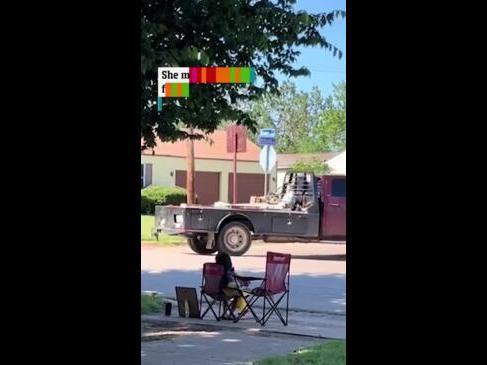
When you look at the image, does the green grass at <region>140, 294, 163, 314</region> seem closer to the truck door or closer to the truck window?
the truck door

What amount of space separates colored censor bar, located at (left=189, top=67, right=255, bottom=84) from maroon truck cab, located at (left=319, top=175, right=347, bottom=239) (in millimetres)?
9238

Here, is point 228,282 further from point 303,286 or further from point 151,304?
point 303,286

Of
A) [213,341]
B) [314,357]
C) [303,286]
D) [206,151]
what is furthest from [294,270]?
[206,151]

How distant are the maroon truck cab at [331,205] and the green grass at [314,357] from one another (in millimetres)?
9716

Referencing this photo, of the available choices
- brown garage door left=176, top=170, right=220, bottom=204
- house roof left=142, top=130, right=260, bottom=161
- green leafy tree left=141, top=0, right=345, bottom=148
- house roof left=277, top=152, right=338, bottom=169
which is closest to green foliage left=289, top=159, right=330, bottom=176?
house roof left=277, top=152, right=338, bottom=169

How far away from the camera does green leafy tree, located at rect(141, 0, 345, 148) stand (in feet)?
22.2

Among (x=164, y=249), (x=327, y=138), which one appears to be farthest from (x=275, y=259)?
(x=327, y=138)

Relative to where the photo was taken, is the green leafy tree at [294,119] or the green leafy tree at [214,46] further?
the green leafy tree at [294,119]

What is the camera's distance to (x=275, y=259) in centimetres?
885

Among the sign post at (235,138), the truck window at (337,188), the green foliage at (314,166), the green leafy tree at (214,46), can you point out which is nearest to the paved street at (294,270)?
the truck window at (337,188)

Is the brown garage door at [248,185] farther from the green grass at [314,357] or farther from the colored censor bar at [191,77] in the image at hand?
the green grass at [314,357]

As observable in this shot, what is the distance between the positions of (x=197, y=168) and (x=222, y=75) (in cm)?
2813

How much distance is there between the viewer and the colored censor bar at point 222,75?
275 inches
